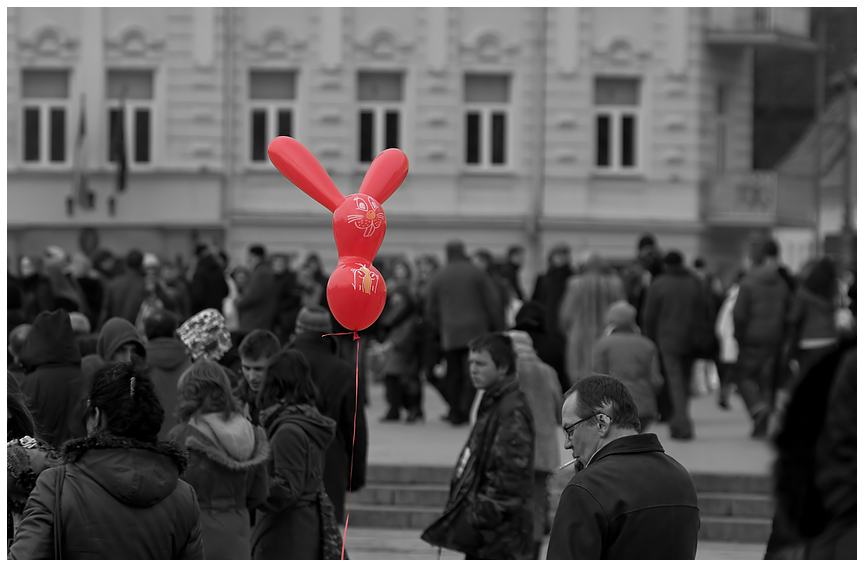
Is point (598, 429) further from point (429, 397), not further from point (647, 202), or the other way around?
point (647, 202)

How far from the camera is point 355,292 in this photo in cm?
593

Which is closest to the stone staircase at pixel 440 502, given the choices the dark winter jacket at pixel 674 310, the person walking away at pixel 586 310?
the dark winter jacket at pixel 674 310

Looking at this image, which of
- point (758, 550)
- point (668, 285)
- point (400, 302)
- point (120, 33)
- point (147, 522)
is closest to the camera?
point (147, 522)

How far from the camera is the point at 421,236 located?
77.4ft

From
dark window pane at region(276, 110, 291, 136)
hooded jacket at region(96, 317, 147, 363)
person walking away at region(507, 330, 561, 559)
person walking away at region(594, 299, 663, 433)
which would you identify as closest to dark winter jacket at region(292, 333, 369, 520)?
hooded jacket at region(96, 317, 147, 363)

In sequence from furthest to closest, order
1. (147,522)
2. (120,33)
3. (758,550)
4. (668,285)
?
1. (120,33)
2. (668,285)
3. (758,550)
4. (147,522)

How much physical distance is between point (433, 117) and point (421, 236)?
7.52 feet

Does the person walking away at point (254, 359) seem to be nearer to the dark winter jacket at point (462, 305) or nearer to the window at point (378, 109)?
the dark winter jacket at point (462, 305)

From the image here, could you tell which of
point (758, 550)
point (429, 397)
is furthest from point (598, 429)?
point (429, 397)

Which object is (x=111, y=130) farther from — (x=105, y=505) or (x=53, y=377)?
(x=105, y=505)

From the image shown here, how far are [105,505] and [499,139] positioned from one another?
68.6ft

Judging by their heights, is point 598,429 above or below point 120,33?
below

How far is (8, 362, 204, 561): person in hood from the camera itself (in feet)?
12.0

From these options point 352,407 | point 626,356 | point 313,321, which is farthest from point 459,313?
point 352,407
